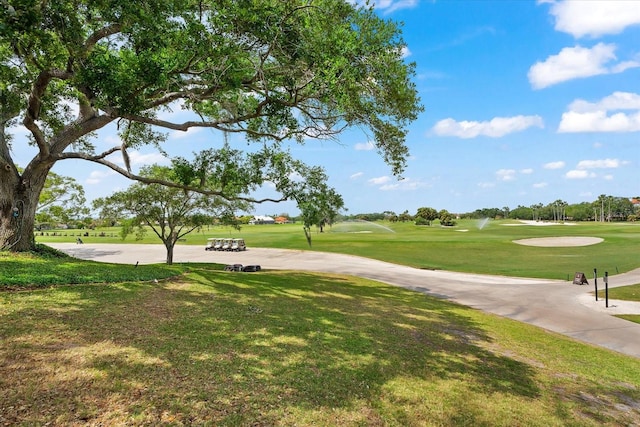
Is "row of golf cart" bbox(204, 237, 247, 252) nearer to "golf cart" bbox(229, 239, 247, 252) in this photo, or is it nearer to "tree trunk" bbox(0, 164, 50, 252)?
"golf cart" bbox(229, 239, 247, 252)

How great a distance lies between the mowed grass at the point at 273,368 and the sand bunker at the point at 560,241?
120 feet

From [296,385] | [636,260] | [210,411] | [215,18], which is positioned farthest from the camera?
[636,260]

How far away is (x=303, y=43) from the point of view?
1052 cm

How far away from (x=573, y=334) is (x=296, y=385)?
11198 millimetres

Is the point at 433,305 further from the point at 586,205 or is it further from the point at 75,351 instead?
the point at 586,205

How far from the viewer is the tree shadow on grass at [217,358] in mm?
4832

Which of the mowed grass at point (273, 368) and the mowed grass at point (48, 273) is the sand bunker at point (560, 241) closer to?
the mowed grass at point (273, 368)

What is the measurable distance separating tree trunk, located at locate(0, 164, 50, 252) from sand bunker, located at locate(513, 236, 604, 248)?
1848 inches

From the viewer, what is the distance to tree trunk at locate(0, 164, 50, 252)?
14.7 metres

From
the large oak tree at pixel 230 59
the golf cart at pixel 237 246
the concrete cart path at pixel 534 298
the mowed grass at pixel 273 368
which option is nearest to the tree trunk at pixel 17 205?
the large oak tree at pixel 230 59

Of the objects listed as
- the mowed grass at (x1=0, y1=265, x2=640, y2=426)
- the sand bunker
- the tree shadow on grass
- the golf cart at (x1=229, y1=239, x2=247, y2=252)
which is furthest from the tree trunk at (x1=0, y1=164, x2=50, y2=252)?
the sand bunker

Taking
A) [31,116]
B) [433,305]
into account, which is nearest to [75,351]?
[31,116]

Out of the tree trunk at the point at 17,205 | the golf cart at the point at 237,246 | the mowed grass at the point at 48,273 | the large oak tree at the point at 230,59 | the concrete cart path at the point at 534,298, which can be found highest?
the large oak tree at the point at 230,59

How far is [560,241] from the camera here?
4488cm
